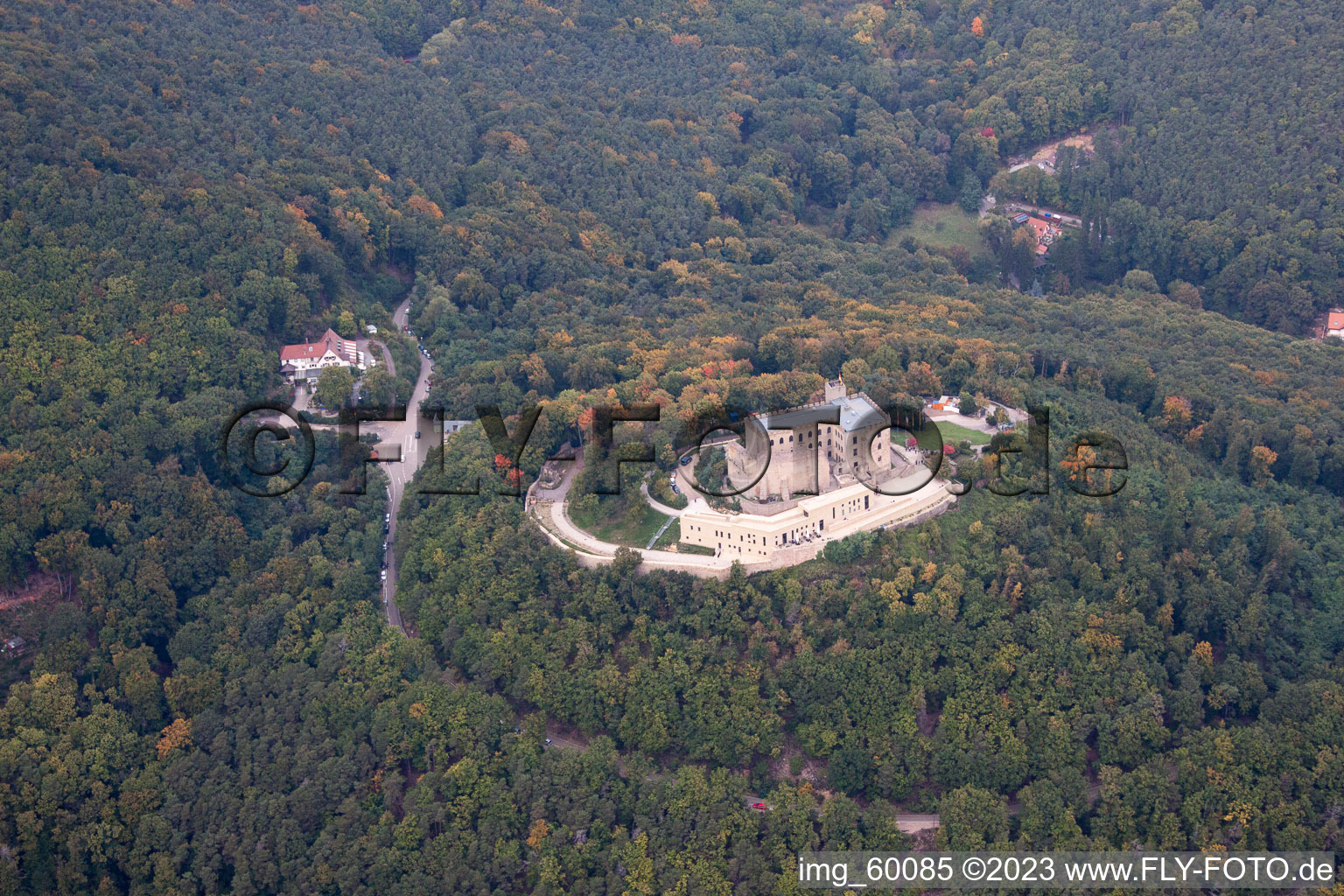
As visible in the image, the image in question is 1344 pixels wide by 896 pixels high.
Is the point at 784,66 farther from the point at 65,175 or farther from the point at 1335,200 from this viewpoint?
the point at 65,175

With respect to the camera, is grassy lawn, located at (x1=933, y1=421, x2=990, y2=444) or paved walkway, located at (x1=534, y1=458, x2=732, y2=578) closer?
paved walkway, located at (x1=534, y1=458, x2=732, y2=578)

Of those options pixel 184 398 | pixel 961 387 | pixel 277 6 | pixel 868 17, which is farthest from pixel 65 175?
pixel 868 17

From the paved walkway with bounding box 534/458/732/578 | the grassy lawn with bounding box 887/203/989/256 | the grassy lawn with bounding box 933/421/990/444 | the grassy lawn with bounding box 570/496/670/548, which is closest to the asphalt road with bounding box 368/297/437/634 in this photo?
the paved walkway with bounding box 534/458/732/578

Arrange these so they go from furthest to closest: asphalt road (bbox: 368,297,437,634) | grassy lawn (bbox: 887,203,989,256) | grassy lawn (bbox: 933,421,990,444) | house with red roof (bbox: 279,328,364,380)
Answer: grassy lawn (bbox: 887,203,989,256)
house with red roof (bbox: 279,328,364,380)
asphalt road (bbox: 368,297,437,634)
grassy lawn (bbox: 933,421,990,444)

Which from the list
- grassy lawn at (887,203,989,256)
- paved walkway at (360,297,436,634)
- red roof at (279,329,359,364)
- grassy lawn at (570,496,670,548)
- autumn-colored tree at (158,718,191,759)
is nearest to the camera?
autumn-colored tree at (158,718,191,759)

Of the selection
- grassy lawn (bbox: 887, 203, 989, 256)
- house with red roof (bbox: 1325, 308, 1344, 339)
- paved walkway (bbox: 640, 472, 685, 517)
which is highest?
paved walkway (bbox: 640, 472, 685, 517)

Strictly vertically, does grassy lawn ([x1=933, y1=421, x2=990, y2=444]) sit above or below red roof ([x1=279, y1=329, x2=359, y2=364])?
below

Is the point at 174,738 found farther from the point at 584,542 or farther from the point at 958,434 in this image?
the point at 958,434

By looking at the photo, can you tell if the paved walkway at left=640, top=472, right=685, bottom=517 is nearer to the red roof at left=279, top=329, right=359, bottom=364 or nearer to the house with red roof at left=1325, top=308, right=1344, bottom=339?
the red roof at left=279, top=329, right=359, bottom=364
